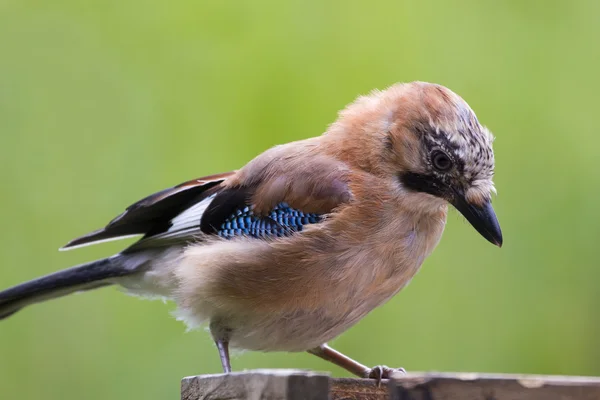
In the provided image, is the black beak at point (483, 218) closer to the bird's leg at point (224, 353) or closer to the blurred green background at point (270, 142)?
the bird's leg at point (224, 353)

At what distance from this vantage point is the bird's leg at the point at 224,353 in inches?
120

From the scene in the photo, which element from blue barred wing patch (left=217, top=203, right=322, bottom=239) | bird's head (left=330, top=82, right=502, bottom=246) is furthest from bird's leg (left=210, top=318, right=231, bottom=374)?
bird's head (left=330, top=82, right=502, bottom=246)

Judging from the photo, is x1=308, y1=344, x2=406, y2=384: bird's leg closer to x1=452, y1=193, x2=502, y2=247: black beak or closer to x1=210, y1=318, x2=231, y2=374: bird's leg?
x1=210, y1=318, x2=231, y2=374: bird's leg

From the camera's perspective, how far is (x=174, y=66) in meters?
4.56

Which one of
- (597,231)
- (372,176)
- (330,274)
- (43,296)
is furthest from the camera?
(597,231)

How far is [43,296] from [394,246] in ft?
4.59

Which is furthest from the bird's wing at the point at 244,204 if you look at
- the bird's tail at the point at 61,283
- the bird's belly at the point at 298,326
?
the bird's belly at the point at 298,326

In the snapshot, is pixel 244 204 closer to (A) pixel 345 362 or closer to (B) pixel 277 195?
(B) pixel 277 195

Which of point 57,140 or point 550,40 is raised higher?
Result: point 550,40

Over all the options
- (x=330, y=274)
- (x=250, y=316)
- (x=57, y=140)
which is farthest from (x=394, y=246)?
(x=57, y=140)

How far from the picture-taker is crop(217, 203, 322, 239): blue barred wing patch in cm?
299

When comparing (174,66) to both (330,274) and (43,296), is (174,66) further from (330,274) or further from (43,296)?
(330,274)

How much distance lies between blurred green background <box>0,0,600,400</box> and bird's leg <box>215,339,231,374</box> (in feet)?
3.64

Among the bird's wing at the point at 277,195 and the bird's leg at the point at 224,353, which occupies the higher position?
the bird's wing at the point at 277,195
